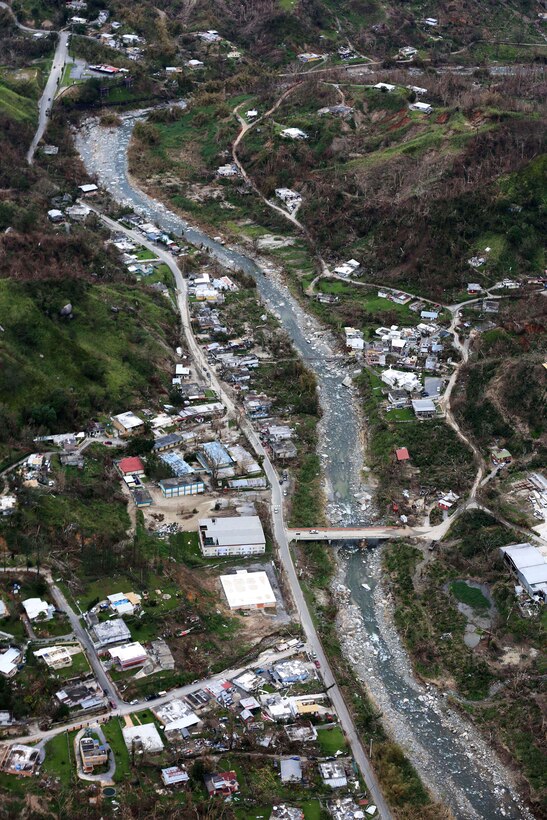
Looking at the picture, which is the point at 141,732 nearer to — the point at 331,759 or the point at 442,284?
the point at 331,759

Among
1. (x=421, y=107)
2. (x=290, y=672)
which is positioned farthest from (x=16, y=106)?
(x=290, y=672)

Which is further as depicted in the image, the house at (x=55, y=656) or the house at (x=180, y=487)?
the house at (x=180, y=487)

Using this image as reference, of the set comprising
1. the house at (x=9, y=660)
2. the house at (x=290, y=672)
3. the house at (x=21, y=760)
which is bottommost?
the house at (x=290, y=672)

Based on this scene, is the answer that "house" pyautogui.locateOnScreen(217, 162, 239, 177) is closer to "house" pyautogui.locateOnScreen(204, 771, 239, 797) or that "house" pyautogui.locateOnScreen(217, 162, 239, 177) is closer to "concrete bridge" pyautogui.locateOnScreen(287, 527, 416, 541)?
"concrete bridge" pyautogui.locateOnScreen(287, 527, 416, 541)

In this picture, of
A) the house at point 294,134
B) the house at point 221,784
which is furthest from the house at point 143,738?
the house at point 294,134

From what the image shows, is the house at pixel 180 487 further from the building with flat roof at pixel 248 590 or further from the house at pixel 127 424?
the building with flat roof at pixel 248 590
